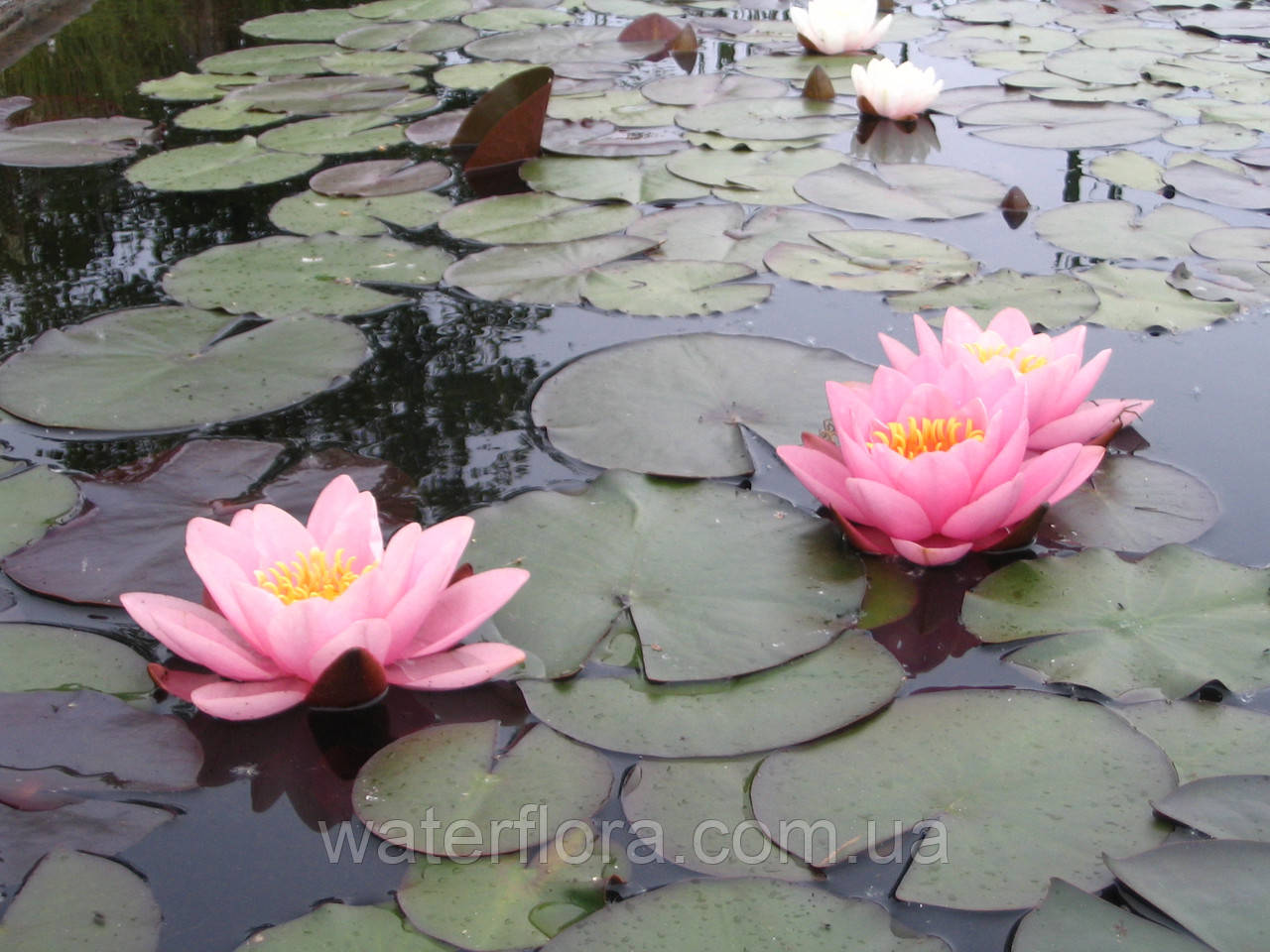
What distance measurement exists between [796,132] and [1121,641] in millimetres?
2468

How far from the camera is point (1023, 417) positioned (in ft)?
5.31

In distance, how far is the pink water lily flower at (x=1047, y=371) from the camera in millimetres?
1803

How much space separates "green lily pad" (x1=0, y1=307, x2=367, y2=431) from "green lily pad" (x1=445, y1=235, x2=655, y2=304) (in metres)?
0.38

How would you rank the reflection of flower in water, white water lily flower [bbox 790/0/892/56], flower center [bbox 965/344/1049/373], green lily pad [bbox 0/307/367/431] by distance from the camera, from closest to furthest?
flower center [bbox 965/344/1049/373], green lily pad [bbox 0/307/367/431], the reflection of flower in water, white water lily flower [bbox 790/0/892/56]

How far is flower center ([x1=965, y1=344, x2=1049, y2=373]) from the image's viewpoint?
1.87 m

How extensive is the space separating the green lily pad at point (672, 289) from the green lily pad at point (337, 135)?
4.27 ft

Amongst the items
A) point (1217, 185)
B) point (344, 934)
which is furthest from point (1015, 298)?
point (344, 934)

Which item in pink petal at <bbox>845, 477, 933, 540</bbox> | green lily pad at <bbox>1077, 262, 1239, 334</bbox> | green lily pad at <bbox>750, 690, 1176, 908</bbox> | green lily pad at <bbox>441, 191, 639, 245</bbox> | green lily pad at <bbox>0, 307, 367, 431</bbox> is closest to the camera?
green lily pad at <bbox>750, 690, 1176, 908</bbox>

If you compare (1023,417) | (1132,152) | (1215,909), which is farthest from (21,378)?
(1132,152)

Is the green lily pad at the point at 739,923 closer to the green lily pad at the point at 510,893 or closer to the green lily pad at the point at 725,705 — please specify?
the green lily pad at the point at 510,893

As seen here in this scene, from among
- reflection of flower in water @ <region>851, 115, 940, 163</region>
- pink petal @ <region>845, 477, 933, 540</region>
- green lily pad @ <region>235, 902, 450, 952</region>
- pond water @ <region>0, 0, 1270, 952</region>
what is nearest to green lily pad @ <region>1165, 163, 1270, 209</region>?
pond water @ <region>0, 0, 1270, 952</region>

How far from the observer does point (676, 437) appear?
6.45 feet

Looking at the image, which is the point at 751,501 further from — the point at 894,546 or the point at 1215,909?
the point at 1215,909

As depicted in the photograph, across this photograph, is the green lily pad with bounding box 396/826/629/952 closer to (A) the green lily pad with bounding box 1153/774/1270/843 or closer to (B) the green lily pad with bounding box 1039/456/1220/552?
(A) the green lily pad with bounding box 1153/774/1270/843
